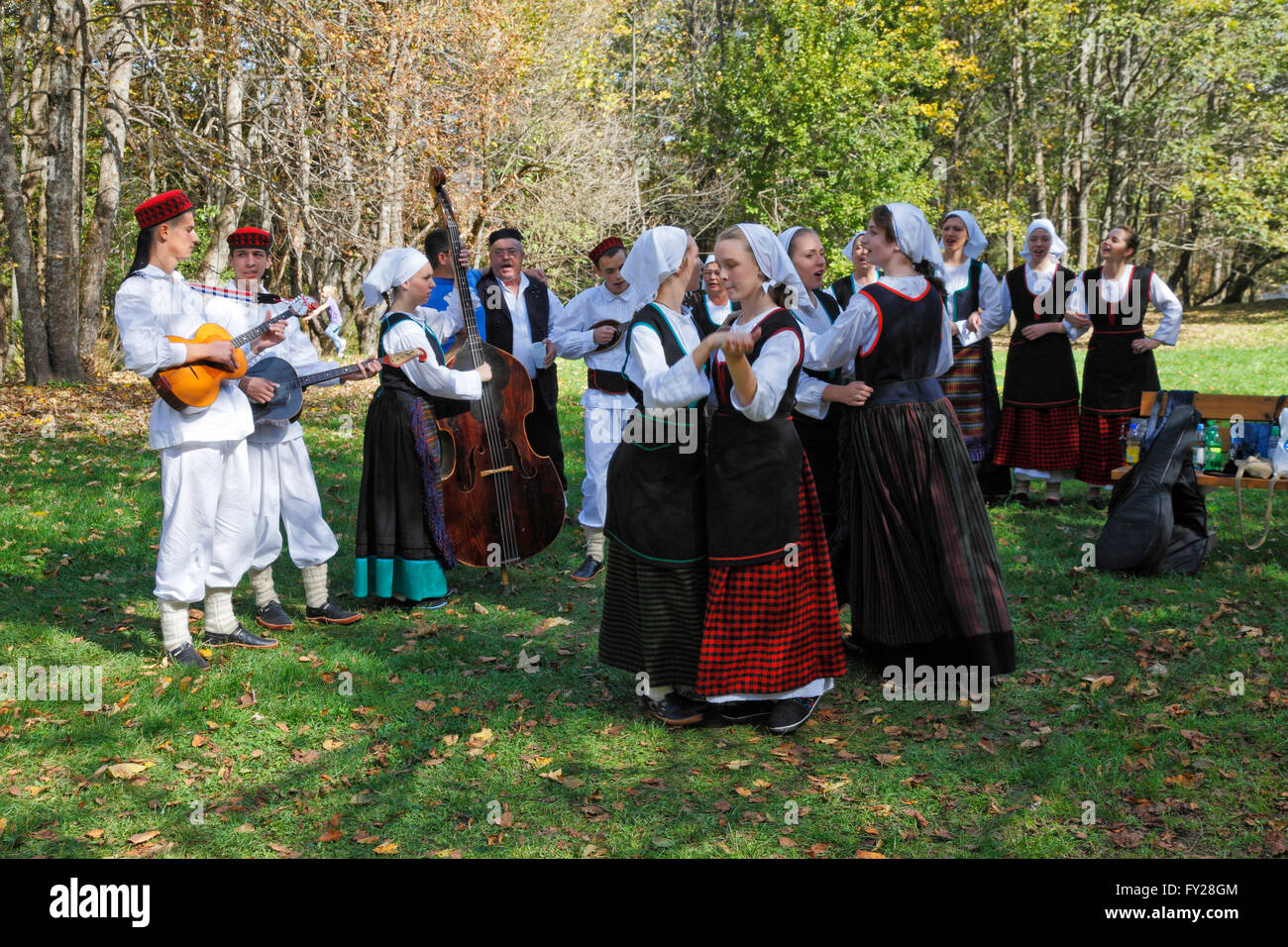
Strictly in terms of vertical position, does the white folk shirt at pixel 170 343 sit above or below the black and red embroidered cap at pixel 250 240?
below

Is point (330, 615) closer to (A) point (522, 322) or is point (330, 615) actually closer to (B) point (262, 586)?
(B) point (262, 586)

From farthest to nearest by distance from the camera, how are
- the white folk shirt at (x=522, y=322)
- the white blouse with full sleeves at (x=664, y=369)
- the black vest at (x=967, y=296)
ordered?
the black vest at (x=967, y=296) → the white folk shirt at (x=522, y=322) → the white blouse with full sleeves at (x=664, y=369)

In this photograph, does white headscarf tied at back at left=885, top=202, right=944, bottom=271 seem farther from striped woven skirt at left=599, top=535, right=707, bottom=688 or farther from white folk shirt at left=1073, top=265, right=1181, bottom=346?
white folk shirt at left=1073, top=265, right=1181, bottom=346

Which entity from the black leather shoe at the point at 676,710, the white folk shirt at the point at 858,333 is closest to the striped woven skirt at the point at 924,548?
the white folk shirt at the point at 858,333

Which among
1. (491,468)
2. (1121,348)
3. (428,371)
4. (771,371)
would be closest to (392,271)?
(428,371)

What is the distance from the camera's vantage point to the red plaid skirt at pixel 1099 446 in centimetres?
832

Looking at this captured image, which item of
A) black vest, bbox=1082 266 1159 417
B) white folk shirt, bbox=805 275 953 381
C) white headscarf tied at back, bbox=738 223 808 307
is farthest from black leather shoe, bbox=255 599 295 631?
black vest, bbox=1082 266 1159 417

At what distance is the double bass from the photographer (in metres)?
6.14

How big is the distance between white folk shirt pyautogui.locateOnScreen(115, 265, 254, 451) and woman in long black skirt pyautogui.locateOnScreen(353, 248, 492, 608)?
86 cm

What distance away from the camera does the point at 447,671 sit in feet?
17.5

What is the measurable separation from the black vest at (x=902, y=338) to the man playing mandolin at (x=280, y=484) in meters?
2.52

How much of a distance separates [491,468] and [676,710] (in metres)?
2.16

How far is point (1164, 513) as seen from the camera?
21.4ft

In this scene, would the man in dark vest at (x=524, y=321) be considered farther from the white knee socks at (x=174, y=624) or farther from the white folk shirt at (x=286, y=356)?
the white knee socks at (x=174, y=624)
